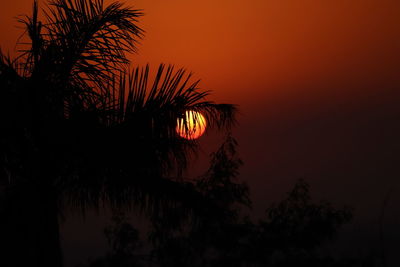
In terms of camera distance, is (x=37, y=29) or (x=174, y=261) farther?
(x=174, y=261)

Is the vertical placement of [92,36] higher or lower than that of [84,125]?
higher

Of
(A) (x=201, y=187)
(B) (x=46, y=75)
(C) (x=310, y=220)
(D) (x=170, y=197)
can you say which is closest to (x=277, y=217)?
(C) (x=310, y=220)

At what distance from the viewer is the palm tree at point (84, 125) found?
4312 millimetres

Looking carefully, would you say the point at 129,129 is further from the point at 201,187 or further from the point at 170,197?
the point at 201,187

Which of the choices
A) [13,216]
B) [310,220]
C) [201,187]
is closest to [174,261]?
[201,187]

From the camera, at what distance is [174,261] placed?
29.9ft

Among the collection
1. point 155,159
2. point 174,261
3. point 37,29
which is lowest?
point 174,261

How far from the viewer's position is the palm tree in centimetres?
431

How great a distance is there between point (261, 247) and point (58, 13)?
20.7 ft

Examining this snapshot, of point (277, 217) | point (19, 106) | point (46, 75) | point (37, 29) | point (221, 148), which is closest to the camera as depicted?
point (19, 106)

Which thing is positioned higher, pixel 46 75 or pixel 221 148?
pixel 46 75

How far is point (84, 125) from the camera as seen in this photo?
14.3ft

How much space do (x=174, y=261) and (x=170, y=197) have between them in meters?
5.05

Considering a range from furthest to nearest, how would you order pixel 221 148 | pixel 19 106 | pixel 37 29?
pixel 221 148 < pixel 37 29 < pixel 19 106
